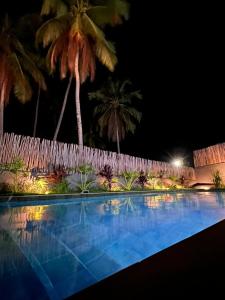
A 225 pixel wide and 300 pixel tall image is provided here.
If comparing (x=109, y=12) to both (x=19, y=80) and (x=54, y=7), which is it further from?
(x=19, y=80)

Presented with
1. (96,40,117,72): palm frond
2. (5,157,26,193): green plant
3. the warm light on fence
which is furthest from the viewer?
the warm light on fence

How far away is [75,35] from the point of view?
40.2 feet

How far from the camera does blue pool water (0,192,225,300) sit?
6.81 ft

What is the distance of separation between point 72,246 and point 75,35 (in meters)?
11.6

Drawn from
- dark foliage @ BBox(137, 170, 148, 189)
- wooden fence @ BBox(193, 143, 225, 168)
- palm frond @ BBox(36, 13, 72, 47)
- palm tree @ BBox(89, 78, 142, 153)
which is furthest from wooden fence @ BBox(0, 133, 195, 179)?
palm tree @ BBox(89, 78, 142, 153)

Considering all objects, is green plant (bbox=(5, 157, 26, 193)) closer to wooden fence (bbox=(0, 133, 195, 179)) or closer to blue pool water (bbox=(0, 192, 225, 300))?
wooden fence (bbox=(0, 133, 195, 179))

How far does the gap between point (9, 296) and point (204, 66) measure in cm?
2168

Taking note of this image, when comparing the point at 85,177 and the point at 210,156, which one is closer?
the point at 85,177

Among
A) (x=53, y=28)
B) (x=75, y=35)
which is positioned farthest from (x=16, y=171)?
(x=75, y=35)

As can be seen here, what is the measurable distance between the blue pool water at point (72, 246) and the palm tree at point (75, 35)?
7.57 metres

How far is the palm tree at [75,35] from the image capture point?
1195 cm

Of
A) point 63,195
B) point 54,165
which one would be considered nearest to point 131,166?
point 54,165

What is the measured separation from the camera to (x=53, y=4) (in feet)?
39.7

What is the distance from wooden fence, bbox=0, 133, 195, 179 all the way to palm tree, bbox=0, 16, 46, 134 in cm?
332
